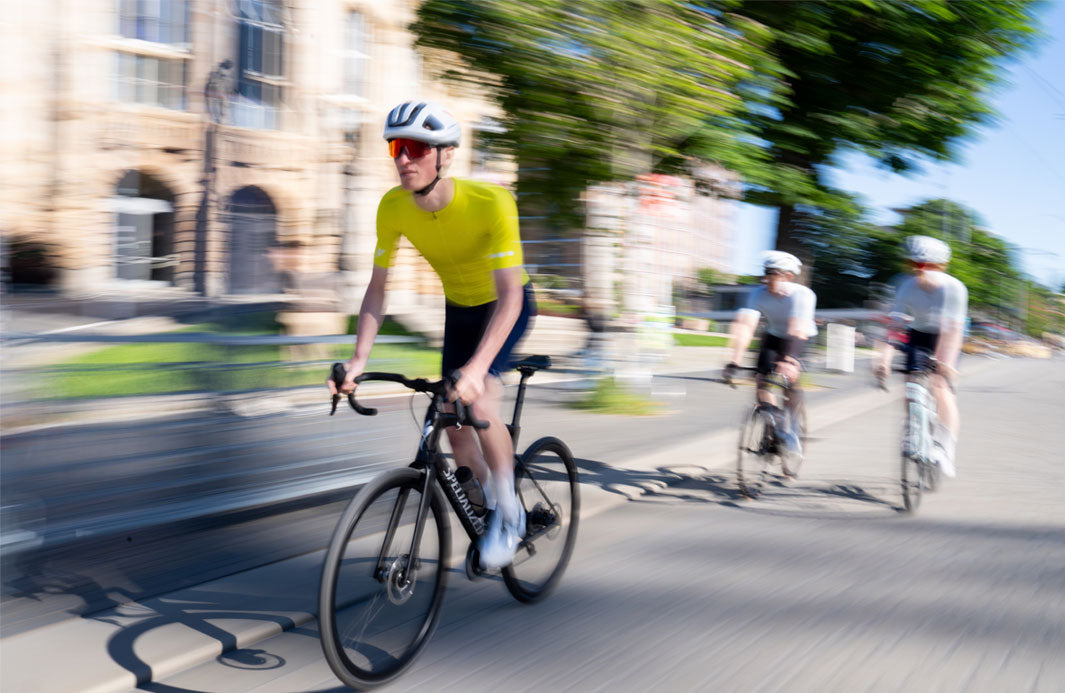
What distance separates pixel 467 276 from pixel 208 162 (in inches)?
86.9

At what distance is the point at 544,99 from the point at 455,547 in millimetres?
5176

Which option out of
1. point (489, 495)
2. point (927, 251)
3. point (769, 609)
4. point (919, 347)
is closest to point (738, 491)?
point (919, 347)

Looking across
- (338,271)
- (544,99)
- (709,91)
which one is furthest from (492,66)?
(338,271)

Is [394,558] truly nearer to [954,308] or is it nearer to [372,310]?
[372,310]

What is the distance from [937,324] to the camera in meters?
6.71

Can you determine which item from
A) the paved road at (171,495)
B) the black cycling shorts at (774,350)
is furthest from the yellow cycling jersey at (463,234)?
the black cycling shorts at (774,350)

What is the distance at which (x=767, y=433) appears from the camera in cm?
696

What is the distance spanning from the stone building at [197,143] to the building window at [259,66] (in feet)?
0.03

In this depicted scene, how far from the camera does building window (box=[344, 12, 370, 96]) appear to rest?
20.1ft

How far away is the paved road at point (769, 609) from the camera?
11.3 feet

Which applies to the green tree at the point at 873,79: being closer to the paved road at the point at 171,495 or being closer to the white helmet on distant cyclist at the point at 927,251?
the white helmet on distant cyclist at the point at 927,251

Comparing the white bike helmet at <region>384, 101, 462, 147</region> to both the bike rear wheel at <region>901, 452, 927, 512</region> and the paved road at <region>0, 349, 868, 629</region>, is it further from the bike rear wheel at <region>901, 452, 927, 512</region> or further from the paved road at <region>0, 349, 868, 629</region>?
the bike rear wheel at <region>901, 452, 927, 512</region>

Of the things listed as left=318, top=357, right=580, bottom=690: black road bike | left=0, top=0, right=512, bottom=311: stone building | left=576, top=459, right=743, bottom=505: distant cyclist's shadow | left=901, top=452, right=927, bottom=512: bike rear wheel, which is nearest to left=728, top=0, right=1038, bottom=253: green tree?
left=576, top=459, right=743, bottom=505: distant cyclist's shadow

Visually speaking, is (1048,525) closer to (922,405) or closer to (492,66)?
(922,405)
